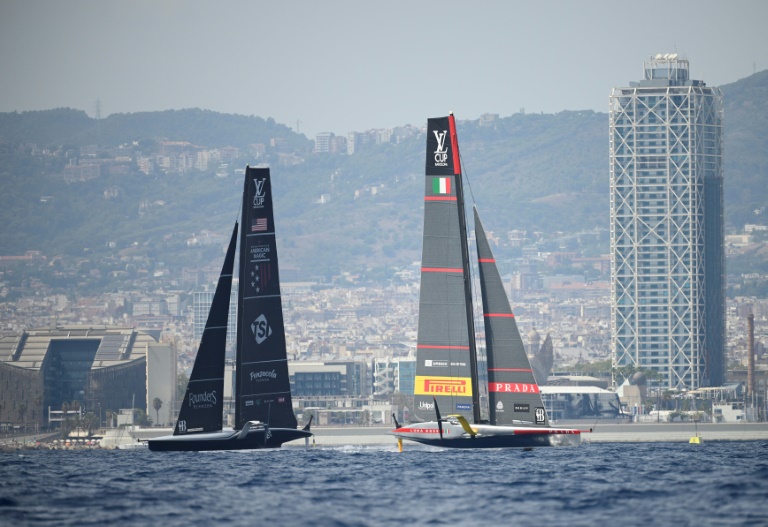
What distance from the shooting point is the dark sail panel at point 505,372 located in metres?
62.3

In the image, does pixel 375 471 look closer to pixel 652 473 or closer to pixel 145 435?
pixel 652 473

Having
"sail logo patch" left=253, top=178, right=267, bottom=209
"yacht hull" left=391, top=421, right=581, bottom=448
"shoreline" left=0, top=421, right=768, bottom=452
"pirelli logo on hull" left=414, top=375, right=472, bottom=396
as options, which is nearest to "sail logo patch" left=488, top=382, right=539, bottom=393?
"pirelli logo on hull" left=414, top=375, right=472, bottom=396

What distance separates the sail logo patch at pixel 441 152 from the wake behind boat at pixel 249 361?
7366 mm

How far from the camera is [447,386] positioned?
62.1 metres

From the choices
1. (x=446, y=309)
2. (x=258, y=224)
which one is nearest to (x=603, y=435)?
(x=258, y=224)

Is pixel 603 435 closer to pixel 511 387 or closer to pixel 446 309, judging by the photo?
pixel 511 387

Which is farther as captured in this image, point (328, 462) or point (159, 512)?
point (328, 462)

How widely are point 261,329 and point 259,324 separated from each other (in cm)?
21

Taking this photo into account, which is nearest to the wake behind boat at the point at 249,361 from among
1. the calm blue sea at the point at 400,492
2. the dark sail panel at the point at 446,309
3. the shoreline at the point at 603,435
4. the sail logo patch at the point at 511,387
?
the calm blue sea at the point at 400,492

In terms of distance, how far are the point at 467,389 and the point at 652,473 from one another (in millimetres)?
11743

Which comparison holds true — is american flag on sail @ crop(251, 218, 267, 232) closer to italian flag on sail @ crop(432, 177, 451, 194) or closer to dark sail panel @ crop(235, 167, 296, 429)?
dark sail panel @ crop(235, 167, 296, 429)

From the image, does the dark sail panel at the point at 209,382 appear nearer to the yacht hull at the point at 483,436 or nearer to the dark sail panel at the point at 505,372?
the yacht hull at the point at 483,436

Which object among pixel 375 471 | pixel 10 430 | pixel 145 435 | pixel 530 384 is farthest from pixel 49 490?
pixel 10 430

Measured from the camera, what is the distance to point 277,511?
40.3m
